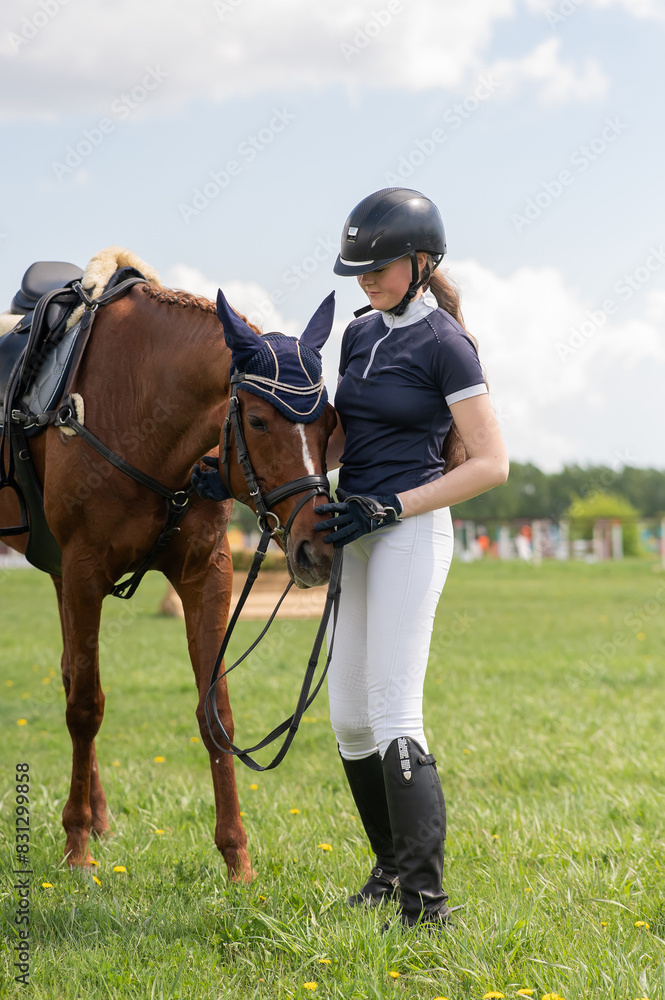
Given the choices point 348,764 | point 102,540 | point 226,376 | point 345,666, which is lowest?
point 348,764

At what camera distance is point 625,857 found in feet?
11.1

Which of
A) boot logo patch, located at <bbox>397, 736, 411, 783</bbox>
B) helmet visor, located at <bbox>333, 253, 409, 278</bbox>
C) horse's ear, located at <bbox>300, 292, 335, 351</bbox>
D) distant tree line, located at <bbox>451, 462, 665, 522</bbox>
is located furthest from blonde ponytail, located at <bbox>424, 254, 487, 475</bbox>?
distant tree line, located at <bbox>451, 462, 665, 522</bbox>

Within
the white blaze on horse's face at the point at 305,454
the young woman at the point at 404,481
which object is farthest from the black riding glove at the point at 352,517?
the white blaze on horse's face at the point at 305,454

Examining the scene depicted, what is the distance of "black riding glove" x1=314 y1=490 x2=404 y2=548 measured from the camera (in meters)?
2.54

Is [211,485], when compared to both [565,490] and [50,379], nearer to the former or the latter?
[50,379]

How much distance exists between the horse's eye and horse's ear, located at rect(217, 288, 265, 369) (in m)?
0.19

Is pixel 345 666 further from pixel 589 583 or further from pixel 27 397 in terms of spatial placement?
pixel 589 583

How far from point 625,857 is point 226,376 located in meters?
2.37

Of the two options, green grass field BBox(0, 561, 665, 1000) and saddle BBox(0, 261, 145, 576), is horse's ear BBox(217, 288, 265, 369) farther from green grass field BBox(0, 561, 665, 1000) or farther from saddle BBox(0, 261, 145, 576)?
green grass field BBox(0, 561, 665, 1000)

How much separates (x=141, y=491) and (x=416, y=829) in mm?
1540

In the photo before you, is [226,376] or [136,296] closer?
[226,376]

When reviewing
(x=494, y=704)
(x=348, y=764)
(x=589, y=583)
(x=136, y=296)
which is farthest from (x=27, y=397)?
(x=589, y=583)

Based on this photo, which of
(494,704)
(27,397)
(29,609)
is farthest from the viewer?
(29,609)

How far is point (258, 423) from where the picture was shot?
2686 millimetres
